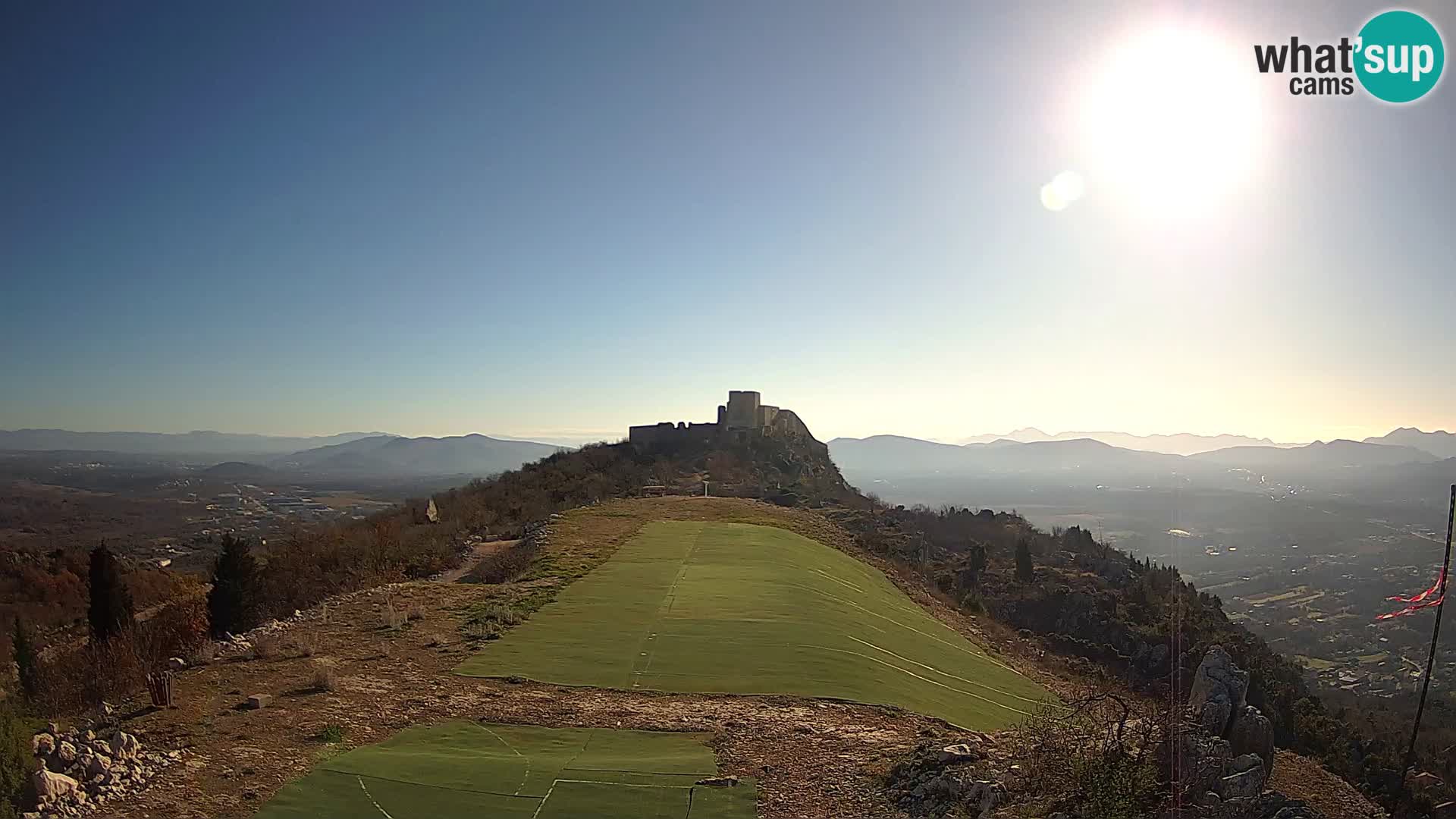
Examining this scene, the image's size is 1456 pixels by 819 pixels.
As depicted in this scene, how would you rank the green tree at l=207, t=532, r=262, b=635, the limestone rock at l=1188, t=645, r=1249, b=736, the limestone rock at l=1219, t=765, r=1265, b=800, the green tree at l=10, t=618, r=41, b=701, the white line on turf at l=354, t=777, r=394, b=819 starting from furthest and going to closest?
1. the green tree at l=207, t=532, r=262, b=635
2. the green tree at l=10, t=618, r=41, b=701
3. the limestone rock at l=1188, t=645, r=1249, b=736
4. the white line on turf at l=354, t=777, r=394, b=819
5. the limestone rock at l=1219, t=765, r=1265, b=800

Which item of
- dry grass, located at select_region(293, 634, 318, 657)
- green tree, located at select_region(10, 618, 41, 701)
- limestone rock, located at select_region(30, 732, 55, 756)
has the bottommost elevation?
green tree, located at select_region(10, 618, 41, 701)

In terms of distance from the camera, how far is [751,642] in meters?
12.0

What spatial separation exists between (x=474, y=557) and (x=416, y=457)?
174 meters

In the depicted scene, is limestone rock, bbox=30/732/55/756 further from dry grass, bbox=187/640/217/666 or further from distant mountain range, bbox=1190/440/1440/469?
distant mountain range, bbox=1190/440/1440/469

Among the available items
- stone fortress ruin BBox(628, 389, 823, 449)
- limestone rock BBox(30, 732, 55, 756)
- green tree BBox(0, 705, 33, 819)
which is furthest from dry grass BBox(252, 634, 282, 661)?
stone fortress ruin BBox(628, 389, 823, 449)

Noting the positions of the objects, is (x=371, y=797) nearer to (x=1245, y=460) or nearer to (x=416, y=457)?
(x=1245, y=460)

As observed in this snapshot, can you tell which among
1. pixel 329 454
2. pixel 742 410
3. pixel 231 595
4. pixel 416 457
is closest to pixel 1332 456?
pixel 742 410

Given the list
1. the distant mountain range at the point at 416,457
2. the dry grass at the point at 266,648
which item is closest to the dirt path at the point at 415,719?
the dry grass at the point at 266,648

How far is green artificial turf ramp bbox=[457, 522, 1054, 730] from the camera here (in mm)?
10555

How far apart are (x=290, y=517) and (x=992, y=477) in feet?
521

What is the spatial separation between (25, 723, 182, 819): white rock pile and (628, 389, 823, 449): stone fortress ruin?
4533 cm

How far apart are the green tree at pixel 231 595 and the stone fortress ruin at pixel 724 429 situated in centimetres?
3668

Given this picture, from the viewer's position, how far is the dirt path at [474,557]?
18.5 meters

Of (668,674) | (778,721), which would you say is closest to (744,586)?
(668,674)
